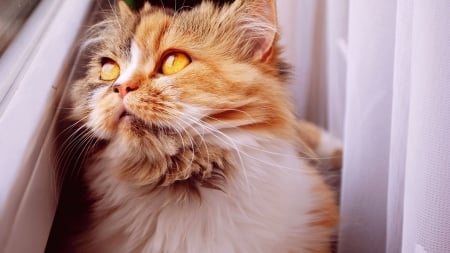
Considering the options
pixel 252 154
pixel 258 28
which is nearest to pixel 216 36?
pixel 258 28

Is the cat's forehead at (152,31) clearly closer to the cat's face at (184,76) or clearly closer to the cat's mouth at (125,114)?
the cat's face at (184,76)

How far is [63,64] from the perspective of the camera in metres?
0.71

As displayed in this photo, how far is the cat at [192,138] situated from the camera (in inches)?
24.2

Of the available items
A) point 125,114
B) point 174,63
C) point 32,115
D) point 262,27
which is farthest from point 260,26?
point 32,115

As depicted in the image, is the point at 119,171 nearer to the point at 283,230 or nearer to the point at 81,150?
the point at 81,150

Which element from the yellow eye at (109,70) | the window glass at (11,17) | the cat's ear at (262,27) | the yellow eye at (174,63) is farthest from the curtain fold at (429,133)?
the window glass at (11,17)

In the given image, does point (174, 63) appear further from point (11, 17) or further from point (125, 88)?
point (11, 17)

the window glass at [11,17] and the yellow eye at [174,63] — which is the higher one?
the window glass at [11,17]

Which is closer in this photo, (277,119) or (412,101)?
(412,101)

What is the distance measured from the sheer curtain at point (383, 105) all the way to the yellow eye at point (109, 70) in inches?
15.7

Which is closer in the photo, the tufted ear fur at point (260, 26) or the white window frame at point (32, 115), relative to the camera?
the white window frame at point (32, 115)

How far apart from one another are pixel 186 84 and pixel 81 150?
0.23 m

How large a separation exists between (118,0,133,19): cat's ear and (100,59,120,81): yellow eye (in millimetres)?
87

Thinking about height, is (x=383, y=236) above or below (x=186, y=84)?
below
